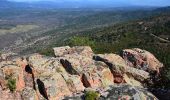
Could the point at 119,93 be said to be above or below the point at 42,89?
above

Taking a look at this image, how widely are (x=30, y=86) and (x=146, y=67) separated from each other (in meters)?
27.3

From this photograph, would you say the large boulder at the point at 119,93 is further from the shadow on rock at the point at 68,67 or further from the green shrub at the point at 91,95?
the shadow on rock at the point at 68,67

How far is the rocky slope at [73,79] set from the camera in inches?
2333

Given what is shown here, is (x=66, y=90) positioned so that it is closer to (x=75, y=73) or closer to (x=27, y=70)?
Result: (x=75, y=73)

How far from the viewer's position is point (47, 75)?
64.6m

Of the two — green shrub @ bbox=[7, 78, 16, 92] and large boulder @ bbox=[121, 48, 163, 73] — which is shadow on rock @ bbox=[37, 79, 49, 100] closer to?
green shrub @ bbox=[7, 78, 16, 92]

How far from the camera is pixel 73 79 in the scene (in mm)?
64875

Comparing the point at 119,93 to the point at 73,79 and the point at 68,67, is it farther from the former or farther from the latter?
the point at 68,67

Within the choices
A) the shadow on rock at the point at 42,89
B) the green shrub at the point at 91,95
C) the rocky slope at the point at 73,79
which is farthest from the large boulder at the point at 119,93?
the shadow on rock at the point at 42,89

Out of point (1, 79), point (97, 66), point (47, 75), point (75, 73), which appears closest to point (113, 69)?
point (97, 66)

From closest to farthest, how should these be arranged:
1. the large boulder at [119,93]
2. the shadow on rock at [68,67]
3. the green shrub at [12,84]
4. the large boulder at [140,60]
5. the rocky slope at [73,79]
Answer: the large boulder at [119,93] → the rocky slope at [73,79] → the green shrub at [12,84] → the shadow on rock at [68,67] → the large boulder at [140,60]

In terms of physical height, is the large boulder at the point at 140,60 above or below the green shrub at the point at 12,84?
below

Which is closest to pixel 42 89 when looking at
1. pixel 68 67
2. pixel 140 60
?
pixel 68 67

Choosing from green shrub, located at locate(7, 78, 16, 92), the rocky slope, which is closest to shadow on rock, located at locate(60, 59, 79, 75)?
the rocky slope
